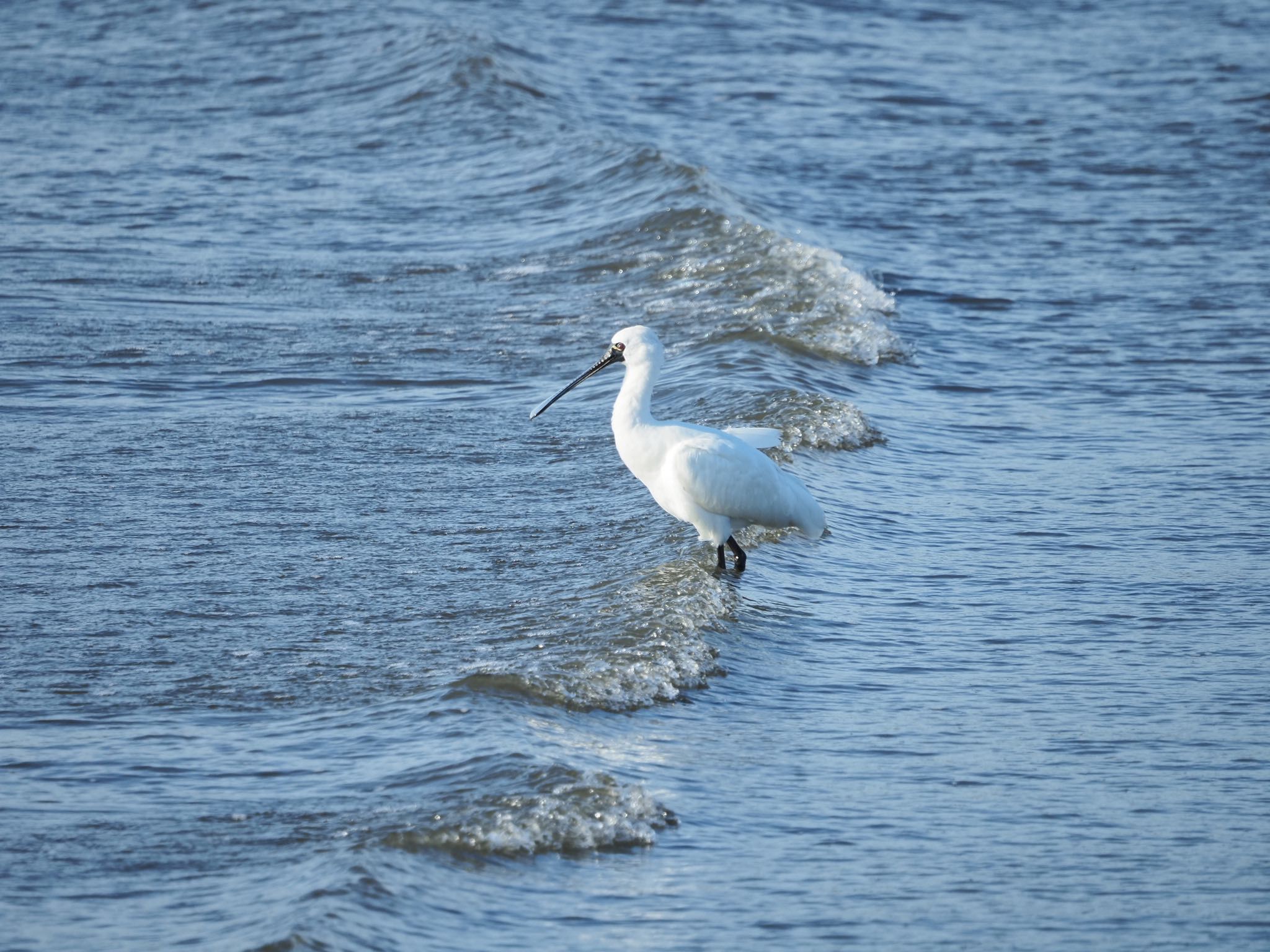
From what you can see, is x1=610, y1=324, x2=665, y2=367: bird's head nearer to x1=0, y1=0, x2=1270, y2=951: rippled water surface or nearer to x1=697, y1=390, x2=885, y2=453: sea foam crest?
x1=0, y1=0, x2=1270, y2=951: rippled water surface

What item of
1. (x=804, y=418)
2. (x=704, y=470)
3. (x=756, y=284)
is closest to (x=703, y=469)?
(x=704, y=470)

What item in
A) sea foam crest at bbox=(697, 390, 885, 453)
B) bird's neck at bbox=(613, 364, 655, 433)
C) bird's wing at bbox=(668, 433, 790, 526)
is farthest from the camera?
sea foam crest at bbox=(697, 390, 885, 453)

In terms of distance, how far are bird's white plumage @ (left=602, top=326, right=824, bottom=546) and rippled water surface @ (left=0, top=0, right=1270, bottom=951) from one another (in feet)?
0.86

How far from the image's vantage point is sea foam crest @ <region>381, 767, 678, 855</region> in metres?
4.38

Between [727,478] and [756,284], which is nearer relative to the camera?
[727,478]

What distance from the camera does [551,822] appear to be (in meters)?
4.48

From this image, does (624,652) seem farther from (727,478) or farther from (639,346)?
(639,346)

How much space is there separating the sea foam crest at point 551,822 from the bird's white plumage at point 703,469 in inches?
79.2

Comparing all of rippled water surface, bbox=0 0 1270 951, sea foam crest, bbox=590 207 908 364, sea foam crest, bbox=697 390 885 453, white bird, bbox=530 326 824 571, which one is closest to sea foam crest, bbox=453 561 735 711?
rippled water surface, bbox=0 0 1270 951

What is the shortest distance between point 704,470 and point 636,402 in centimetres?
51

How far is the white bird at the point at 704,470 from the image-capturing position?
6.48m

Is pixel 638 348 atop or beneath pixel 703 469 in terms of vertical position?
atop

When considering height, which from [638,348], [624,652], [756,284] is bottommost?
[624,652]

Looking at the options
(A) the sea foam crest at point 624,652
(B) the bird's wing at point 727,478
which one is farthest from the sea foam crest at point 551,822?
(B) the bird's wing at point 727,478
